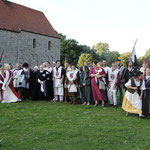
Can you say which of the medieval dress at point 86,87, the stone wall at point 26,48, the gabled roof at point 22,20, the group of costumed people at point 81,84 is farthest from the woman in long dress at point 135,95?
the gabled roof at point 22,20

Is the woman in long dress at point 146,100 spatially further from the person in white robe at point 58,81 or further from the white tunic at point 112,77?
the person in white robe at point 58,81

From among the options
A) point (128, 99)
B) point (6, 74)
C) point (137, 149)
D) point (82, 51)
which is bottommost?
point (137, 149)

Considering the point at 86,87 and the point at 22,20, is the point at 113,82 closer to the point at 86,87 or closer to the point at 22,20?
the point at 86,87

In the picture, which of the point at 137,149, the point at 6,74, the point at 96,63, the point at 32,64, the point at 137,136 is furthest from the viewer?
the point at 32,64

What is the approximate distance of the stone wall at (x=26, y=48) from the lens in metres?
32.6

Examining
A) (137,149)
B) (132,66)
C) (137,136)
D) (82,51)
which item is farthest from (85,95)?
(82,51)

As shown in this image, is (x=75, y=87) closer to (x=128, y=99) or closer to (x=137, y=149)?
(x=128, y=99)

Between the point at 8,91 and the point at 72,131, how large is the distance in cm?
636

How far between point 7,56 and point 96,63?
24813mm

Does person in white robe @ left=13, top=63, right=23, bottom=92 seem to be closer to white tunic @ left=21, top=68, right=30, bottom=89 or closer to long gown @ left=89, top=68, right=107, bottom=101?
white tunic @ left=21, top=68, right=30, bottom=89

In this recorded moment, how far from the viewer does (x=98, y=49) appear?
109250mm

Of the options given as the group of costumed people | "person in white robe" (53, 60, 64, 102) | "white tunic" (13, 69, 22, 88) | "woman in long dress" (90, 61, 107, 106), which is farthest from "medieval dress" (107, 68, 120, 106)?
"white tunic" (13, 69, 22, 88)

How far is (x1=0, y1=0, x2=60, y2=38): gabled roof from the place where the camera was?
33.8m

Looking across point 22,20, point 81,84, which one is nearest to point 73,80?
point 81,84
